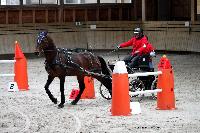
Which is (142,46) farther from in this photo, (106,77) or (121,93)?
(121,93)

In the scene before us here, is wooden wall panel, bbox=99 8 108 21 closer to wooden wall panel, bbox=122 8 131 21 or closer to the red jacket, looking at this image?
wooden wall panel, bbox=122 8 131 21

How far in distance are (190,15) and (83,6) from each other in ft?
18.3

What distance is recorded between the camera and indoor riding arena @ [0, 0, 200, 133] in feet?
44.1

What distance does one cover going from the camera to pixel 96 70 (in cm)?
1627

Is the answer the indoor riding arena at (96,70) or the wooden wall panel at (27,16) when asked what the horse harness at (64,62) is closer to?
the indoor riding arena at (96,70)

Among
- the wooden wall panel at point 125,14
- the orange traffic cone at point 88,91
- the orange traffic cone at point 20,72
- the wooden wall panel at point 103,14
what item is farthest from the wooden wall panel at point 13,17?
the orange traffic cone at point 88,91

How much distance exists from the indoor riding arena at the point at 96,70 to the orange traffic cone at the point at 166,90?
0.02 metres

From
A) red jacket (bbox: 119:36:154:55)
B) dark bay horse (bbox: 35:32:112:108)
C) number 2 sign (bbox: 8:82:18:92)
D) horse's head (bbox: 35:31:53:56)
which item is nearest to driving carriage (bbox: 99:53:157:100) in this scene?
red jacket (bbox: 119:36:154:55)

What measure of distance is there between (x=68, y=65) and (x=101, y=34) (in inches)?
738

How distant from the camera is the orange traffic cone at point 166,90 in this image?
580 inches

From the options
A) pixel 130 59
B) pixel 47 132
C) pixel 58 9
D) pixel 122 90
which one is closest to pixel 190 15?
pixel 58 9

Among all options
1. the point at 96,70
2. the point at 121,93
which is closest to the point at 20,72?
the point at 96,70

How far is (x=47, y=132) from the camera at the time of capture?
1198 cm

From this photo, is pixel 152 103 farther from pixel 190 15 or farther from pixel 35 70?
pixel 190 15
